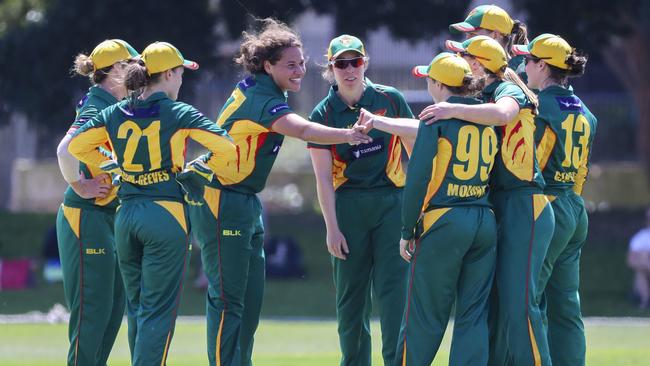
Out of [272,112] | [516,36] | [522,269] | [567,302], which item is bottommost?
[567,302]

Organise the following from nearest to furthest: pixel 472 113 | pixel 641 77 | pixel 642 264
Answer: pixel 472 113, pixel 642 264, pixel 641 77

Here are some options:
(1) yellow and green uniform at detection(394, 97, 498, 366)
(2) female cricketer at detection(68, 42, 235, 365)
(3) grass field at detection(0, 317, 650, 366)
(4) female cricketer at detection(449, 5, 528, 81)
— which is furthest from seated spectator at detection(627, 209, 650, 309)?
(2) female cricketer at detection(68, 42, 235, 365)

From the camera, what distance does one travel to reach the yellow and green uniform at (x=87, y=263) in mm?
8219

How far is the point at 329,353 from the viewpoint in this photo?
12055mm

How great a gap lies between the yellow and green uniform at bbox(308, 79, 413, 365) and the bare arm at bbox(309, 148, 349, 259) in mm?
76

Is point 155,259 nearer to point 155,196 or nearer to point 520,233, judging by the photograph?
point 155,196

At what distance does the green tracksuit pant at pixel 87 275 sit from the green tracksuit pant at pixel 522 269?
2582 mm

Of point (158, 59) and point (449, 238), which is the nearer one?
point (449, 238)

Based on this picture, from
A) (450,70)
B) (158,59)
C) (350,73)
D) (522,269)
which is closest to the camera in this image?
(450,70)

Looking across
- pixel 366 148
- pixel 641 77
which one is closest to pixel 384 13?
pixel 641 77

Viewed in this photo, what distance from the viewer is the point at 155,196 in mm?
7652

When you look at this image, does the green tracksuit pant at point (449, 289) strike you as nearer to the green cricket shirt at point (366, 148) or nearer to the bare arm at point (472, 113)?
the bare arm at point (472, 113)

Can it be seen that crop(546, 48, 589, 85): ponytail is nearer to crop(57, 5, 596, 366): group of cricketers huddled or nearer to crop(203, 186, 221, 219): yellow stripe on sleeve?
crop(57, 5, 596, 366): group of cricketers huddled

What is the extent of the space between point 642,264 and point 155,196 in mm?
10746
